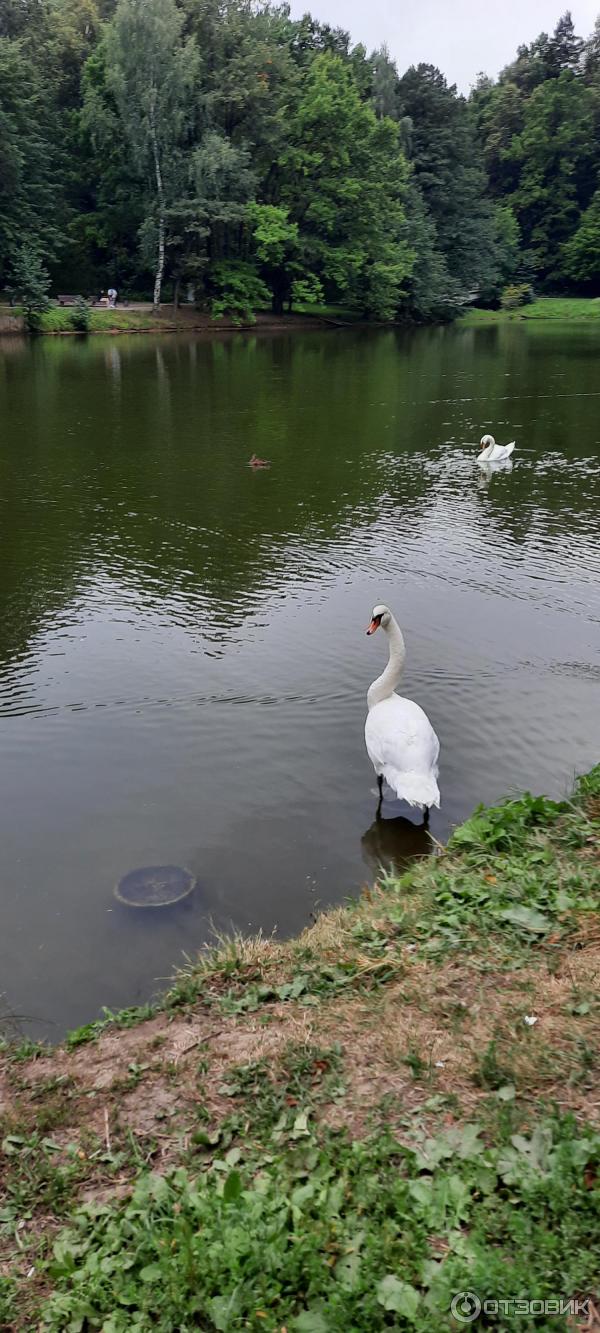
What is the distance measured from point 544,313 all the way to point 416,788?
3473 inches

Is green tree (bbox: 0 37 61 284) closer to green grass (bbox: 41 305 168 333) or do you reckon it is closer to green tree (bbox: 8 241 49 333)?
green tree (bbox: 8 241 49 333)

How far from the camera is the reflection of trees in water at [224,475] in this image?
16125 mm

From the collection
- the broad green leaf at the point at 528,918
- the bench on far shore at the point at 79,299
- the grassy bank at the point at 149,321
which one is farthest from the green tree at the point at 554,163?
the broad green leaf at the point at 528,918

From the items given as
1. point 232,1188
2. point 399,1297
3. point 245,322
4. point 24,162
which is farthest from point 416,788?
point 245,322

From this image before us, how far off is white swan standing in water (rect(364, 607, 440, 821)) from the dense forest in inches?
2061

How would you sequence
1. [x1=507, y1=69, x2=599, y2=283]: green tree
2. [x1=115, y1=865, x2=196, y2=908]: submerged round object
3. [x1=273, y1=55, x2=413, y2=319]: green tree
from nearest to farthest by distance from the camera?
[x1=115, y1=865, x2=196, y2=908]: submerged round object
[x1=273, y1=55, x2=413, y2=319]: green tree
[x1=507, y1=69, x2=599, y2=283]: green tree

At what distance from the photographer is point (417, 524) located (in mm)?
19172

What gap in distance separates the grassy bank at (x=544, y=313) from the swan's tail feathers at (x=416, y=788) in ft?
265

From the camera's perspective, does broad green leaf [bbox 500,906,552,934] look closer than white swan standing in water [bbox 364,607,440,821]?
Yes

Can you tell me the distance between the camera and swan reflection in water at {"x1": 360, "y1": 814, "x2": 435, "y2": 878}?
26.8 ft

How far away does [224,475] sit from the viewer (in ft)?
71.0

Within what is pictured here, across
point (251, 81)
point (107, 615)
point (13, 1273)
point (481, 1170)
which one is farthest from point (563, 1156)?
point (251, 81)

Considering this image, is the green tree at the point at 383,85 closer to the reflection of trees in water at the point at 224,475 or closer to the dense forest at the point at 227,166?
the dense forest at the point at 227,166

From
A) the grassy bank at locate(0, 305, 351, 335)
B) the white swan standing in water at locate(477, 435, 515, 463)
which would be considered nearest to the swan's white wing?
the white swan standing in water at locate(477, 435, 515, 463)
